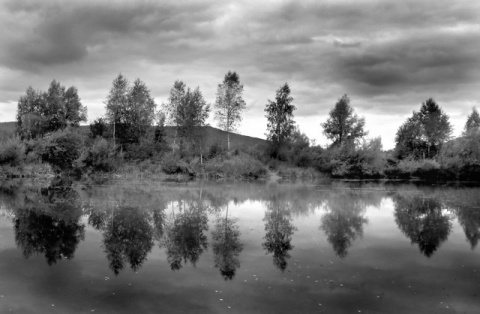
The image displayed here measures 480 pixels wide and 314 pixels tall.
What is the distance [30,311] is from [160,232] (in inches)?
366

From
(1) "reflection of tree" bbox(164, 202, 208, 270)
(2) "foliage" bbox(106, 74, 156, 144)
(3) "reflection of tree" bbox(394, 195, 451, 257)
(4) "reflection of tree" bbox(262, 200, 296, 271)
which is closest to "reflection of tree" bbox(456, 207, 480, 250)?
(3) "reflection of tree" bbox(394, 195, 451, 257)

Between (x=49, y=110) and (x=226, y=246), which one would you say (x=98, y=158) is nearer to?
(x=49, y=110)

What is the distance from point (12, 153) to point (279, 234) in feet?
158

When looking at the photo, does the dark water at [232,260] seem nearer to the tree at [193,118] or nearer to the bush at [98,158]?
the bush at [98,158]

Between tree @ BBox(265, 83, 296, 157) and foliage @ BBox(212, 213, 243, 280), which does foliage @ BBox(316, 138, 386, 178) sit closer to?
tree @ BBox(265, 83, 296, 157)

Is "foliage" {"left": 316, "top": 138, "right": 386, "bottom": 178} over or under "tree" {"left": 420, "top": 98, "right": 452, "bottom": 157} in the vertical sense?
under

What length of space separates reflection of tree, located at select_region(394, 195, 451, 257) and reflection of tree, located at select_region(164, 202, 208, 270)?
8433 millimetres

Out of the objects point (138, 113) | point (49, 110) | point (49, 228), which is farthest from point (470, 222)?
point (49, 110)

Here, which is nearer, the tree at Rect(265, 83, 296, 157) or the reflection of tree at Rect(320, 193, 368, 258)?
the reflection of tree at Rect(320, 193, 368, 258)

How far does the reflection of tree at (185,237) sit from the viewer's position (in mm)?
14588

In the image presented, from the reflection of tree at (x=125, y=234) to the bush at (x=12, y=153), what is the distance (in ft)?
120

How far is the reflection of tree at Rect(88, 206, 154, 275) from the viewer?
1423cm

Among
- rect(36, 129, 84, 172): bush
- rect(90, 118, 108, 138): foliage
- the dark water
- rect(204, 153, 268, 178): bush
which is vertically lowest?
the dark water

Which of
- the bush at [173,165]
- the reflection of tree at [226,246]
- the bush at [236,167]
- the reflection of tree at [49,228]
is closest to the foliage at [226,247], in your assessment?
the reflection of tree at [226,246]
